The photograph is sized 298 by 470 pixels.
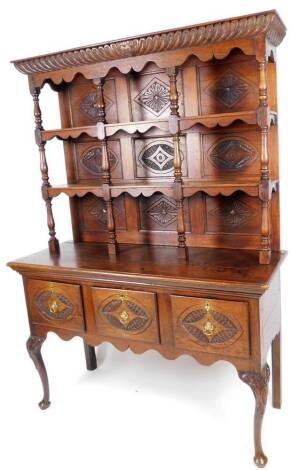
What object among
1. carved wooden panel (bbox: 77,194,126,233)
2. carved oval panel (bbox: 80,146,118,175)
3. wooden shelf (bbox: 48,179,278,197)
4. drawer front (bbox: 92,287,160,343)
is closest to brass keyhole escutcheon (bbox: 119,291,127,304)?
drawer front (bbox: 92,287,160,343)

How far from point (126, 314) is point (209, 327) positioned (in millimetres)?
501

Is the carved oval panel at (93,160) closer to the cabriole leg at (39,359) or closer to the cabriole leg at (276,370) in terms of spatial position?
the cabriole leg at (39,359)

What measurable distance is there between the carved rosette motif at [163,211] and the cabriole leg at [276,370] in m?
1.00

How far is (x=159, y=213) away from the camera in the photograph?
3.06 meters

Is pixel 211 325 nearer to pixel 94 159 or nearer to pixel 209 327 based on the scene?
pixel 209 327

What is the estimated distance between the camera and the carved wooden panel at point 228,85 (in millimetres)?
2619

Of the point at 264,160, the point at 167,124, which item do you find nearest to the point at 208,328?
the point at 264,160

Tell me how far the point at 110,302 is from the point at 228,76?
1.48 m

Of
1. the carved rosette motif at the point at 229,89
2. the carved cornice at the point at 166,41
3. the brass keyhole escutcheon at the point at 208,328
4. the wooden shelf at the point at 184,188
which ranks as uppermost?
the carved cornice at the point at 166,41

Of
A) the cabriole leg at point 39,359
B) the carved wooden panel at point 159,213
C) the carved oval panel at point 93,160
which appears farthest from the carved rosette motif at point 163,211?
the cabriole leg at point 39,359

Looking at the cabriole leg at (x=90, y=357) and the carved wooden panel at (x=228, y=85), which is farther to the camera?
the cabriole leg at (x=90, y=357)

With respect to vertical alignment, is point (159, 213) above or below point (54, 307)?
above

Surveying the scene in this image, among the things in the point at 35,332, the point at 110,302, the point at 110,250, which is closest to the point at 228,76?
the point at 110,250

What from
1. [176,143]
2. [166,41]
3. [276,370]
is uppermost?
[166,41]
